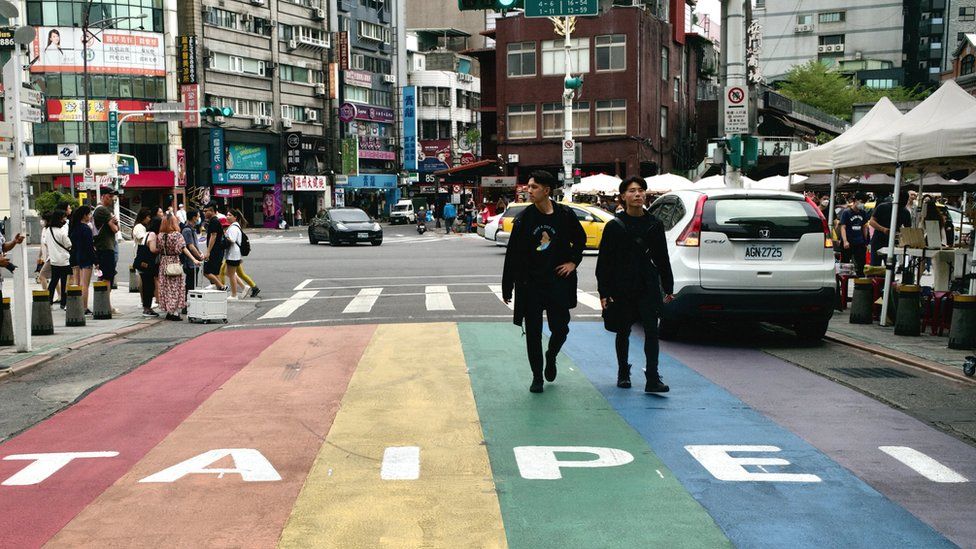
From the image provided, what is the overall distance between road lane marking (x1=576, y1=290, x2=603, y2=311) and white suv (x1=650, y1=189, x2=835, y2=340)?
4650 millimetres

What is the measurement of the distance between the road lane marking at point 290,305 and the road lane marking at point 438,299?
2.19 m

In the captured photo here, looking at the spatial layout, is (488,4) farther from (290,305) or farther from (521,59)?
(521,59)

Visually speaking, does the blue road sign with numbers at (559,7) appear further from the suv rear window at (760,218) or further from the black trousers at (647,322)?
the black trousers at (647,322)

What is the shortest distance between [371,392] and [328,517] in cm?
376

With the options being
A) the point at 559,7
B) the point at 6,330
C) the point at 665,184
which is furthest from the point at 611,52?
the point at 6,330

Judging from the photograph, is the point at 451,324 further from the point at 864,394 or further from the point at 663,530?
the point at 663,530

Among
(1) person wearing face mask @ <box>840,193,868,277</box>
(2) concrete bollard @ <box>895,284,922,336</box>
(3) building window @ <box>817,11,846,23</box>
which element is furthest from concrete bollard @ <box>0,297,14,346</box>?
(3) building window @ <box>817,11,846,23</box>

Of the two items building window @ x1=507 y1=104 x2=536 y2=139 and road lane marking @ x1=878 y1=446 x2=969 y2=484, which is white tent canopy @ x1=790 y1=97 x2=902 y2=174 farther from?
building window @ x1=507 y1=104 x2=536 y2=139

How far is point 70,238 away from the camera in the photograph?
53.9 feet

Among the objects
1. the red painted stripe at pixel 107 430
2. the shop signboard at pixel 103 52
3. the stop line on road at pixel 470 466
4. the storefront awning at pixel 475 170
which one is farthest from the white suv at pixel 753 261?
the shop signboard at pixel 103 52

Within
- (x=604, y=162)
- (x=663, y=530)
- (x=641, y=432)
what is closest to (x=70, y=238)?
(x=641, y=432)

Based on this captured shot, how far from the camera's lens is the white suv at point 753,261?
1128 cm

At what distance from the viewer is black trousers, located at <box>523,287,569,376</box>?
28.1 feet

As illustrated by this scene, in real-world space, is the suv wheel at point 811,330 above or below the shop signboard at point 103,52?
below
